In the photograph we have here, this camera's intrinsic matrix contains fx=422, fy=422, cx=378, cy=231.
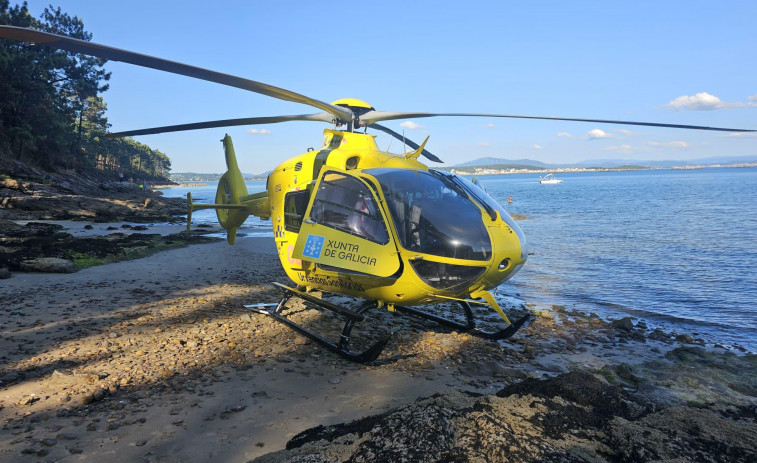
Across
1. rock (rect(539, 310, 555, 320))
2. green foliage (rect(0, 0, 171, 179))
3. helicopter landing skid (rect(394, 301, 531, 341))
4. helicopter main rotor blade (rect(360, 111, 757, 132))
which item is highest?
green foliage (rect(0, 0, 171, 179))

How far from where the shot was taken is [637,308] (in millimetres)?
11242

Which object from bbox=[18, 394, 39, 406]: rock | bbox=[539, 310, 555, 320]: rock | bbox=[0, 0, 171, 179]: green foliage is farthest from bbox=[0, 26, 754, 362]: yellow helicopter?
bbox=[0, 0, 171, 179]: green foliage

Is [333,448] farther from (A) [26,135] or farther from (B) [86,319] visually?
(A) [26,135]

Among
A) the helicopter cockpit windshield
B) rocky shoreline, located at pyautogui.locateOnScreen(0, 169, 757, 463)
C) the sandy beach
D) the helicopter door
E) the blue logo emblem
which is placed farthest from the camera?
the blue logo emblem

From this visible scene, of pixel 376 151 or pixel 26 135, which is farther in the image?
pixel 26 135

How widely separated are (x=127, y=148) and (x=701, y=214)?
120 m

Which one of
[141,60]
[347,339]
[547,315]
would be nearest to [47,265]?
[141,60]

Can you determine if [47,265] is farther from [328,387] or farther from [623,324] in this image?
[623,324]

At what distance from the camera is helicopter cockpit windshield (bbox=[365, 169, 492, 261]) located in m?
5.22

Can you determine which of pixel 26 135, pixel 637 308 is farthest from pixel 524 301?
pixel 26 135

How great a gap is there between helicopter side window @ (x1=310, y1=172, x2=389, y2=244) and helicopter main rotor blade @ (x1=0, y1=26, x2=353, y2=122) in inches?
55.2

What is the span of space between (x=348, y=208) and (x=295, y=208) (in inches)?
66.2

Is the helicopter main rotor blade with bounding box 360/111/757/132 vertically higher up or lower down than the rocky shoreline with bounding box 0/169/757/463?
higher up

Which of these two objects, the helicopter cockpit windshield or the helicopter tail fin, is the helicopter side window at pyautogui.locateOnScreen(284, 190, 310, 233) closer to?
the helicopter tail fin
